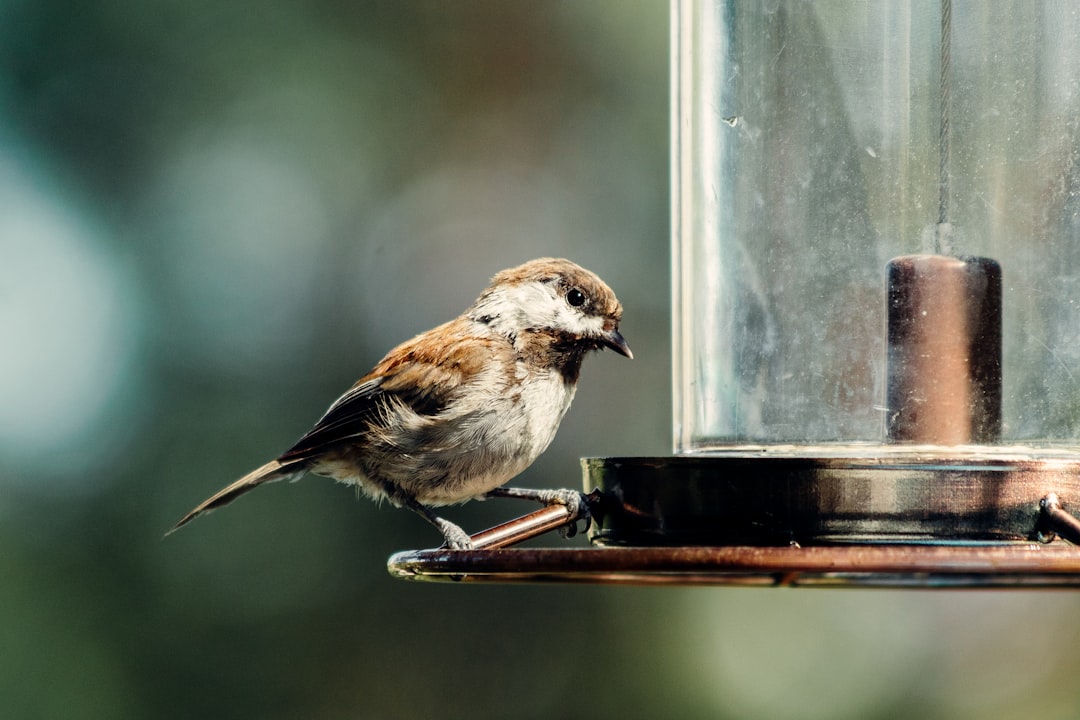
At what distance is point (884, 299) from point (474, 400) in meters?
1.54

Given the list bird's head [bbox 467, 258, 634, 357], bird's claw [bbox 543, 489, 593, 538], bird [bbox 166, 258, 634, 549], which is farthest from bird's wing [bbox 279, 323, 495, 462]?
bird's claw [bbox 543, 489, 593, 538]

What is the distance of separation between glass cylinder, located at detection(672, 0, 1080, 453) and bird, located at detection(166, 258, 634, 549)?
90 cm

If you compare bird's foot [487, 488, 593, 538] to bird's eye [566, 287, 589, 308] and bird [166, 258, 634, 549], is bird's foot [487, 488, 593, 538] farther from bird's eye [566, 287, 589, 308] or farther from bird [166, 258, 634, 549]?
bird's eye [566, 287, 589, 308]

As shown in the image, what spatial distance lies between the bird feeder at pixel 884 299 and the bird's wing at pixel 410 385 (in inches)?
40.2

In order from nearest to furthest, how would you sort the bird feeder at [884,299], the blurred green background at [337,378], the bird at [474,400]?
the bird feeder at [884,299], the bird at [474,400], the blurred green background at [337,378]

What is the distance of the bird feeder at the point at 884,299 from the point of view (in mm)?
2811

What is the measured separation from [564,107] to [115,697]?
5.24m

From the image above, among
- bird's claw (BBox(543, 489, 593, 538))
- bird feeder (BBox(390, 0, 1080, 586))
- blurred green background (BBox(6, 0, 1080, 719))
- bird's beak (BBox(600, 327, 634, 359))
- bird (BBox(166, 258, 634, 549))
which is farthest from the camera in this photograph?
blurred green background (BBox(6, 0, 1080, 719))

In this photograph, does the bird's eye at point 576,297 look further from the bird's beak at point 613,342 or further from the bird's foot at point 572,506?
the bird's foot at point 572,506

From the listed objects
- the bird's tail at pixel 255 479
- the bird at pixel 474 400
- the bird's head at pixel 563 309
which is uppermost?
the bird's head at pixel 563 309

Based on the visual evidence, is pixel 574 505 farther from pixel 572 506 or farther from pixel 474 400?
pixel 474 400

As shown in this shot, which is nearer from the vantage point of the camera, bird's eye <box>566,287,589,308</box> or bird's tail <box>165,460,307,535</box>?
bird's eye <box>566,287,589,308</box>

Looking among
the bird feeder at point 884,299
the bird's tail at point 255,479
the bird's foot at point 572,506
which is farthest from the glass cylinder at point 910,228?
the bird's tail at point 255,479

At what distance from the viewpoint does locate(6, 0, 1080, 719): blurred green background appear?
26.1 ft
